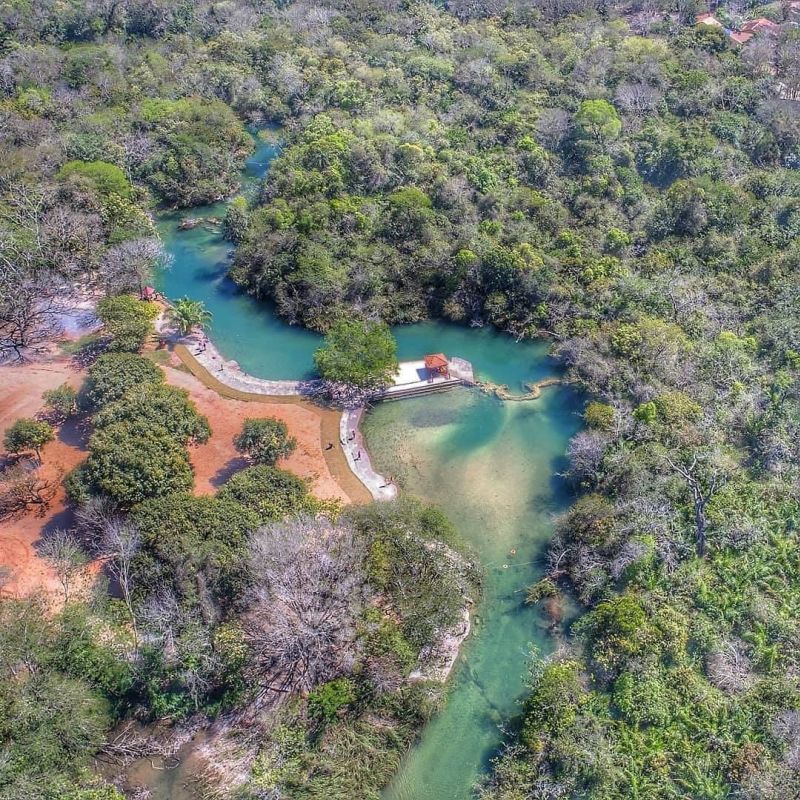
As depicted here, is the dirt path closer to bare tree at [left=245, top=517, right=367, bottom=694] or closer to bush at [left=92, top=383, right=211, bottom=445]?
bush at [left=92, top=383, right=211, bottom=445]

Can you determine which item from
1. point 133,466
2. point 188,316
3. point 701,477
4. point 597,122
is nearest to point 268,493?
point 133,466

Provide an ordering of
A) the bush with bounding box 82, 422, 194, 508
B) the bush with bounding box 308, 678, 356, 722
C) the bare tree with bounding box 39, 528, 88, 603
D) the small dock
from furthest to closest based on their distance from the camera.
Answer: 1. the small dock
2. the bush with bounding box 82, 422, 194, 508
3. the bare tree with bounding box 39, 528, 88, 603
4. the bush with bounding box 308, 678, 356, 722

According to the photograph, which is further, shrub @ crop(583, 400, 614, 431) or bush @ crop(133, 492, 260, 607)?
shrub @ crop(583, 400, 614, 431)

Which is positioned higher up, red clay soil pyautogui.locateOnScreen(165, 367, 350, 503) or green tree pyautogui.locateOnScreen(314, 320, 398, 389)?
green tree pyautogui.locateOnScreen(314, 320, 398, 389)

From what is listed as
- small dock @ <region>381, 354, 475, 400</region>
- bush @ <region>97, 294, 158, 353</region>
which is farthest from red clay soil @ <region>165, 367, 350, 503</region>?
small dock @ <region>381, 354, 475, 400</region>

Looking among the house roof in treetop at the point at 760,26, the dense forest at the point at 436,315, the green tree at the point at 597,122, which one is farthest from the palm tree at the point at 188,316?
the house roof in treetop at the point at 760,26
